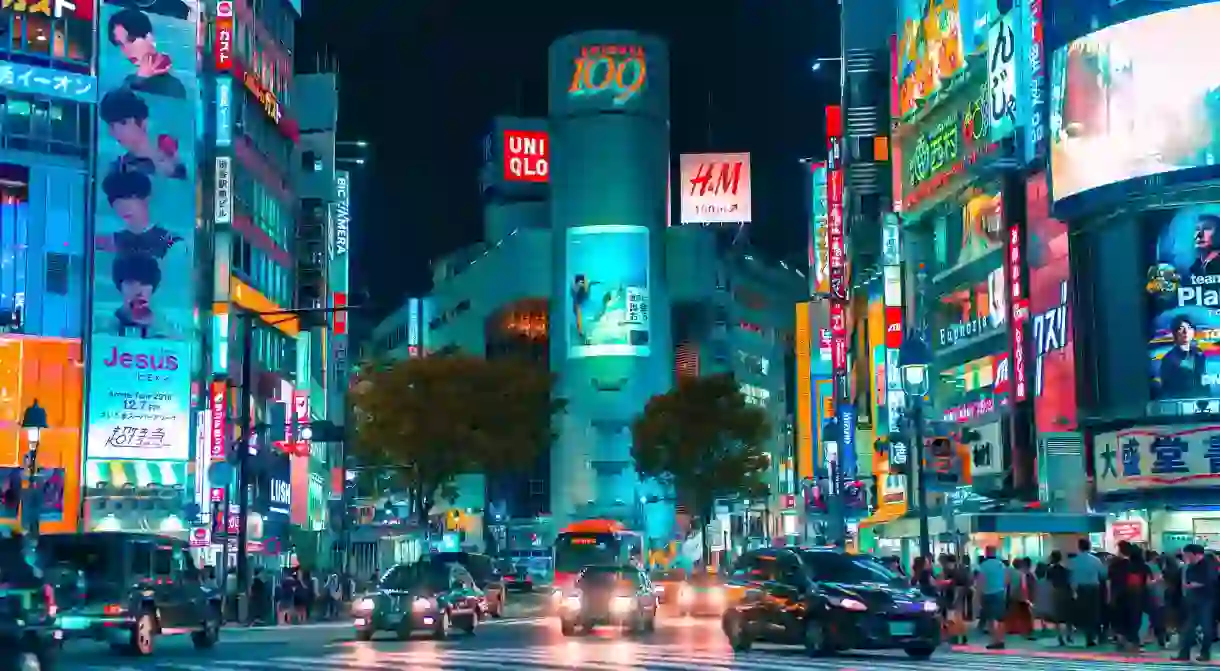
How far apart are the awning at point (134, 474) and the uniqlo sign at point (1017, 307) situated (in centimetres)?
3292

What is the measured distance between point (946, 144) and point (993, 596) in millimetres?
29019

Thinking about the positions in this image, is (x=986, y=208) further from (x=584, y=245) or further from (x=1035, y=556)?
(x=584, y=245)

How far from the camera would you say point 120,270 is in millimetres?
66812

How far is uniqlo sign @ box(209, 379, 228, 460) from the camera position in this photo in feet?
214

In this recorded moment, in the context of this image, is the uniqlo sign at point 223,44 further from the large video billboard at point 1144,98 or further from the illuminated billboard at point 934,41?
the large video billboard at point 1144,98

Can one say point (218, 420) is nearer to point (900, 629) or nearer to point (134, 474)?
point (134, 474)

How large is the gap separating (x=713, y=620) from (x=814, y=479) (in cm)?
3466

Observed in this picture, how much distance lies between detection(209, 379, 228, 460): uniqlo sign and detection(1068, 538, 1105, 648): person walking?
41.0 m

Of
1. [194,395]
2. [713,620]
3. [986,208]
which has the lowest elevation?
[713,620]

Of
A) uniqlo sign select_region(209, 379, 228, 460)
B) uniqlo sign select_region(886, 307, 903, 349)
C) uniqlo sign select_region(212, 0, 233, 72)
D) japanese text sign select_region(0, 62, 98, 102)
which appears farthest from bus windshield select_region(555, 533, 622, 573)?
japanese text sign select_region(0, 62, 98, 102)

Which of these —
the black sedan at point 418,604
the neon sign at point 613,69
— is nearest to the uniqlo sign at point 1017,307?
the black sedan at point 418,604

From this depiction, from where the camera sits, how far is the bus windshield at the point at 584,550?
60000mm

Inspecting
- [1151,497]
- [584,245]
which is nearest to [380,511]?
[584,245]

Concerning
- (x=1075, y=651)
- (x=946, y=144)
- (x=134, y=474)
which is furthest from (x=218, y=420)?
(x=1075, y=651)
